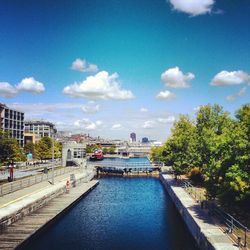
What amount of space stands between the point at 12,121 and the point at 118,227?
117 metres

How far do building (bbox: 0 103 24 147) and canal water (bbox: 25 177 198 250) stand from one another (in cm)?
8618

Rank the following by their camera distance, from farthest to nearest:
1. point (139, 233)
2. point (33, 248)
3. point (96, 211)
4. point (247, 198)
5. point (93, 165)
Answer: point (93, 165) → point (96, 211) → point (139, 233) → point (33, 248) → point (247, 198)

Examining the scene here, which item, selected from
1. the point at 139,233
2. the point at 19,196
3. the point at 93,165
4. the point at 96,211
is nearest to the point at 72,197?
the point at 96,211

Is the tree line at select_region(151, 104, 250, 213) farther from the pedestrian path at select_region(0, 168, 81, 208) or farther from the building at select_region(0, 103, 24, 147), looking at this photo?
the building at select_region(0, 103, 24, 147)

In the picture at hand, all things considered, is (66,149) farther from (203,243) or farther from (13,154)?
(203,243)

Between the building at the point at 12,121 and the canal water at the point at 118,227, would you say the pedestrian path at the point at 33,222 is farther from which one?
the building at the point at 12,121

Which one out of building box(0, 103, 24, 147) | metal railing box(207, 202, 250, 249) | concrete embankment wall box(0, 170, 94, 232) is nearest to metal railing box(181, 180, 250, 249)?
metal railing box(207, 202, 250, 249)

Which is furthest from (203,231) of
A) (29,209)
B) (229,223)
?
(29,209)

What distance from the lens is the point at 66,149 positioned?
11081cm

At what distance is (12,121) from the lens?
147m

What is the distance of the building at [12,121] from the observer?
137125mm

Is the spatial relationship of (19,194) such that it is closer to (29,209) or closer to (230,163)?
(29,209)

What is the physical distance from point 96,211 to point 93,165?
5845 centimetres

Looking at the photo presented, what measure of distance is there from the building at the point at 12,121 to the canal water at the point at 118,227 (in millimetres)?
86176
